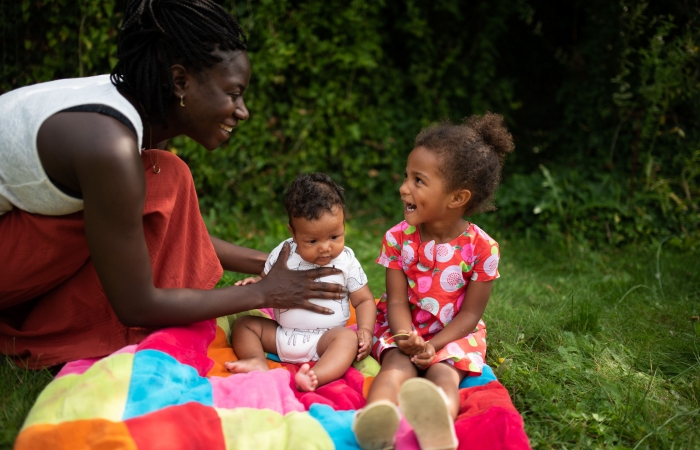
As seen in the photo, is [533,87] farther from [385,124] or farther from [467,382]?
[467,382]

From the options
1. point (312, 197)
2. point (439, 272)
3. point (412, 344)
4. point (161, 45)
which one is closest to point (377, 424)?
point (412, 344)

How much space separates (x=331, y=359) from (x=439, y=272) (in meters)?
0.59

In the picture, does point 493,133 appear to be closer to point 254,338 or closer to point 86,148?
point 254,338

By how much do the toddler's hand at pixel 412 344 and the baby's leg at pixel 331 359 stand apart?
8.6 inches

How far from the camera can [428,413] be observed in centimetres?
196

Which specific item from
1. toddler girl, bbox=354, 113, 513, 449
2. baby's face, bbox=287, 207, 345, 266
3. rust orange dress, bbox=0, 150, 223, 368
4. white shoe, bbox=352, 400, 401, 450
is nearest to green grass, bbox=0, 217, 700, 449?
rust orange dress, bbox=0, 150, 223, 368

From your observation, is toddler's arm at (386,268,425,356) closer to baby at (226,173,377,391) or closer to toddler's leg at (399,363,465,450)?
baby at (226,173,377,391)

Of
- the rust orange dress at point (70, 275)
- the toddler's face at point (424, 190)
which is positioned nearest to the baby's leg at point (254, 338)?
the rust orange dress at point (70, 275)

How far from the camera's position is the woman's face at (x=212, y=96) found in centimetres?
236

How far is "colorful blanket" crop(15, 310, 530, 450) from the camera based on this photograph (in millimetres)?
1888

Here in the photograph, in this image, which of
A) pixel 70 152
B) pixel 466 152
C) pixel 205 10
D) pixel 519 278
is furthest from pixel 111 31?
pixel 519 278

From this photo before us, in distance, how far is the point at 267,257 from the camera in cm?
302

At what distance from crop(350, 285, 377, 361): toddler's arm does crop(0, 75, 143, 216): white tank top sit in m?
1.13

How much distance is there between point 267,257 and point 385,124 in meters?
3.06
